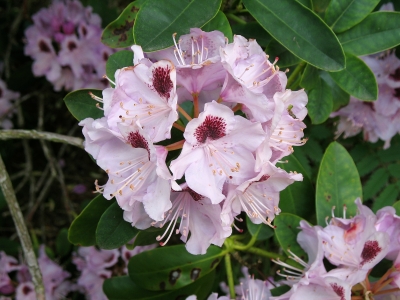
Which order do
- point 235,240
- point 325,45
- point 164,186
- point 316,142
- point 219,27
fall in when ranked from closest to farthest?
1. point 164,186
2. point 325,45
3. point 219,27
4. point 235,240
5. point 316,142

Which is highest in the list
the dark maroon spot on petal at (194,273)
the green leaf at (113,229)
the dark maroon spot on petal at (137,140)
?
the dark maroon spot on petal at (137,140)

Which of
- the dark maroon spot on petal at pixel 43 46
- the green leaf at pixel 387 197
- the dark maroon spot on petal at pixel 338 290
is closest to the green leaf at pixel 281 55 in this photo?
the dark maroon spot on petal at pixel 338 290

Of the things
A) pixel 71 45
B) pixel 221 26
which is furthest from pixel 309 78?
pixel 71 45

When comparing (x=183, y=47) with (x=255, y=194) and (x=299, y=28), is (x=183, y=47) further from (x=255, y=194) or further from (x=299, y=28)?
(x=255, y=194)

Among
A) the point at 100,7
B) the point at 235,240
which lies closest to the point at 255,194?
the point at 235,240

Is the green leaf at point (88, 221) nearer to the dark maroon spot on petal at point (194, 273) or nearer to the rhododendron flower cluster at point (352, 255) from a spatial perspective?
the dark maroon spot on petal at point (194, 273)

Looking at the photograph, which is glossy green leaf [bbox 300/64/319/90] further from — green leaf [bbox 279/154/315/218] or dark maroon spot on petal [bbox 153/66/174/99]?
dark maroon spot on petal [bbox 153/66/174/99]

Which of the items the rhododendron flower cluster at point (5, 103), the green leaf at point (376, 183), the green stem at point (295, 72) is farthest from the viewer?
the rhododendron flower cluster at point (5, 103)

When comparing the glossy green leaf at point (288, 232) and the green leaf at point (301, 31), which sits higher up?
the green leaf at point (301, 31)
